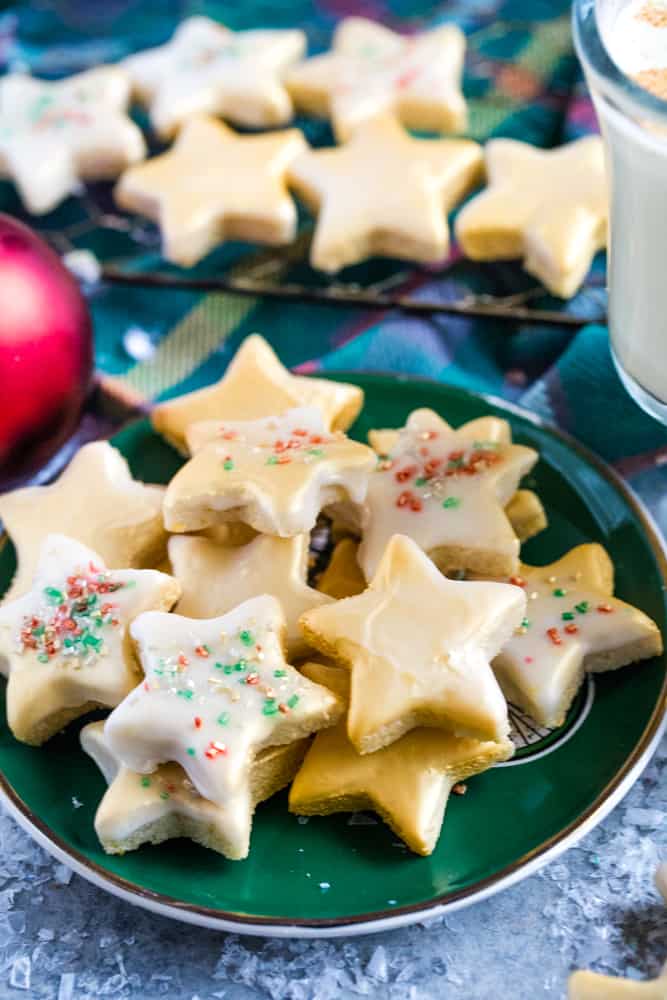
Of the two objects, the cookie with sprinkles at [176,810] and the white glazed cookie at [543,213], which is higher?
the white glazed cookie at [543,213]

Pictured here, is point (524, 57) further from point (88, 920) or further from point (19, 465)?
point (88, 920)

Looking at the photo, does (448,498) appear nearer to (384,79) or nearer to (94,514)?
(94,514)

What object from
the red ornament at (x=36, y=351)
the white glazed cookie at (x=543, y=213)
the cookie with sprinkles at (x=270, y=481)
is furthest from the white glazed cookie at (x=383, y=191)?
the cookie with sprinkles at (x=270, y=481)

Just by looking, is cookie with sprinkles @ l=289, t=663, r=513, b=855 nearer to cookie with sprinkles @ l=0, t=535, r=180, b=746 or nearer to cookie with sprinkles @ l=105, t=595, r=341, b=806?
cookie with sprinkles @ l=105, t=595, r=341, b=806

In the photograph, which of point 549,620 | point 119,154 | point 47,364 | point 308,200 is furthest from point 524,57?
point 549,620

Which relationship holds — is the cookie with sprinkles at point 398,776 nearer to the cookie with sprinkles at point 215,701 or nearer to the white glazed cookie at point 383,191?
the cookie with sprinkles at point 215,701

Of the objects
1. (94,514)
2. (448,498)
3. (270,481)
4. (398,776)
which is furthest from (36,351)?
(398,776)

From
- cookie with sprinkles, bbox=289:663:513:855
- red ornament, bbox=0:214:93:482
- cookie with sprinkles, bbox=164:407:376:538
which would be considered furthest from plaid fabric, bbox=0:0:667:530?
cookie with sprinkles, bbox=289:663:513:855
